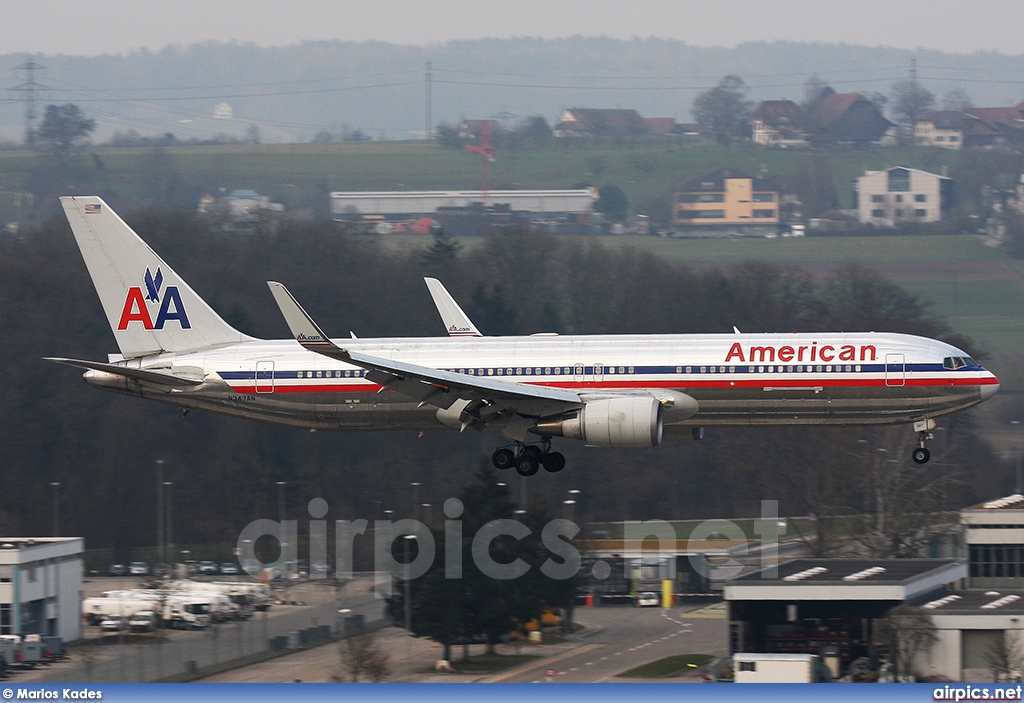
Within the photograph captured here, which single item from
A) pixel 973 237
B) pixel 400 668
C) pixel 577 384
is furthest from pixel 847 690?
pixel 973 237

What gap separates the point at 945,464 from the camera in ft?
358

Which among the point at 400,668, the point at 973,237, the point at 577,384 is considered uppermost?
the point at 973,237

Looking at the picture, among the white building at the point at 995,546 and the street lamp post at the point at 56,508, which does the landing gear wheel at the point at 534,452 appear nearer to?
the white building at the point at 995,546

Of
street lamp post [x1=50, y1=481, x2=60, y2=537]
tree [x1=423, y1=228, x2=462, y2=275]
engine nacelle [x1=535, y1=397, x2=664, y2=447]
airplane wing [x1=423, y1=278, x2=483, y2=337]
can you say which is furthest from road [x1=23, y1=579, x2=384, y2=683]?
tree [x1=423, y1=228, x2=462, y2=275]

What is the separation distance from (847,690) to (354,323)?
82.8 metres

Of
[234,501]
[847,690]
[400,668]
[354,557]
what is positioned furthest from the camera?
[234,501]

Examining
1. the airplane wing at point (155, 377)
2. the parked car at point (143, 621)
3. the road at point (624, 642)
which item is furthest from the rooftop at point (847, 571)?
the parked car at point (143, 621)

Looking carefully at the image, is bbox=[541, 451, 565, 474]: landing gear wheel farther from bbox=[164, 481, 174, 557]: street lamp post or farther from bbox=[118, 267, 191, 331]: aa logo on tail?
bbox=[164, 481, 174, 557]: street lamp post

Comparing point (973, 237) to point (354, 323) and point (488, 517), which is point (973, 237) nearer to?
point (354, 323)

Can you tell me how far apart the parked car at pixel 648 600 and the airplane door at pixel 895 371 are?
38224 mm

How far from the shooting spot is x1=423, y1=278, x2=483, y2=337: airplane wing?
188ft

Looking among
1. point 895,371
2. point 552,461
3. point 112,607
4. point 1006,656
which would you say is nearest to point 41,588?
point 112,607

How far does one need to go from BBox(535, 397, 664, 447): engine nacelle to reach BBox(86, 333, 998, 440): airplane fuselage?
107cm

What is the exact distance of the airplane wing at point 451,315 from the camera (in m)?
57.2
